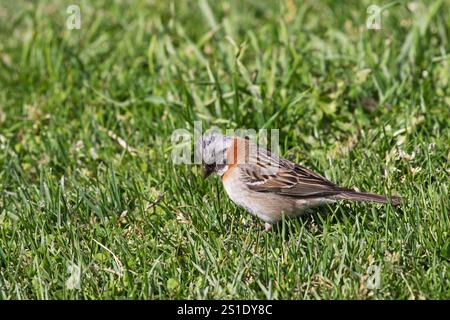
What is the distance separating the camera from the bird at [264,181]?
555 centimetres

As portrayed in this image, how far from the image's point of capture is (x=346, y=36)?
8.31 metres

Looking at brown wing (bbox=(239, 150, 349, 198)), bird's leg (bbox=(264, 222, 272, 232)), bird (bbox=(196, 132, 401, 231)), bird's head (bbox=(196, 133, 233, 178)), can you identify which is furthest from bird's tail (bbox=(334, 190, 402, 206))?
bird's head (bbox=(196, 133, 233, 178))

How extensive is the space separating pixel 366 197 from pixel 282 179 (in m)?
0.73

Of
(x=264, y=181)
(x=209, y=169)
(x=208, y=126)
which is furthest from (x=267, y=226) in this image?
(x=208, y=126)

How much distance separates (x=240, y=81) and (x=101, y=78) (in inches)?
66.2

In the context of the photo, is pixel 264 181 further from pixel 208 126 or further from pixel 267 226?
pixel 208 126

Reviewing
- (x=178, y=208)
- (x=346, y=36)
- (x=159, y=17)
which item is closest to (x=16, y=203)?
(x=178, y=208)

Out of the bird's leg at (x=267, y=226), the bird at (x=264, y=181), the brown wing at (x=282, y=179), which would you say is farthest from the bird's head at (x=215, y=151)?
the bird's leg at (x=267, y=226)

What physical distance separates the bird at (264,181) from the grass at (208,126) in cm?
13

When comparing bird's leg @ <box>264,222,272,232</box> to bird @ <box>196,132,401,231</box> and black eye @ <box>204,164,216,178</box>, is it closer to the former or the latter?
bird @ <box>196,132,401,231</box>

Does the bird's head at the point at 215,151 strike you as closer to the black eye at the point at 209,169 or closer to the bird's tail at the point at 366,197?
the black eye at the point at 209,169

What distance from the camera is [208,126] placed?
7.01 m

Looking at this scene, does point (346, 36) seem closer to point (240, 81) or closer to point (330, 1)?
point (330, 1)

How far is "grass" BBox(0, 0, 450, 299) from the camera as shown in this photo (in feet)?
15.9
